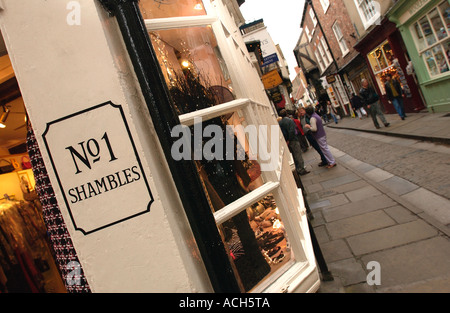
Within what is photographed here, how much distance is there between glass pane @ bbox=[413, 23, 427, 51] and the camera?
8.29 m

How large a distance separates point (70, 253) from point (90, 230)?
48cm

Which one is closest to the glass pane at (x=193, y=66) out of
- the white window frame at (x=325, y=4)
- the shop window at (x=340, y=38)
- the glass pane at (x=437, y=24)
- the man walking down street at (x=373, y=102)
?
the glass pane at (x=437, y=24)

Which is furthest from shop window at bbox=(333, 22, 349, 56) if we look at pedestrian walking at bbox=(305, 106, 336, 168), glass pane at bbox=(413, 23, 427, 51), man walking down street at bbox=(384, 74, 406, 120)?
pedestrian walking at bbox=(305, 106, 336, 168)

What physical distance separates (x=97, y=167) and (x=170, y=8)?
1.08 meters

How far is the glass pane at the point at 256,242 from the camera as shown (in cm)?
152

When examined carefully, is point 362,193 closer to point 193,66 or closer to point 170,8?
point 193,66

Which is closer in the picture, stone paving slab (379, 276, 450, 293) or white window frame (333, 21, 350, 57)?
stone paving slab (379, 276, 450, 293)

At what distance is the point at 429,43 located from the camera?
8016 mm

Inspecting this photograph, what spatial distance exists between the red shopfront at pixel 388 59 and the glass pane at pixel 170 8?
10.7 metres

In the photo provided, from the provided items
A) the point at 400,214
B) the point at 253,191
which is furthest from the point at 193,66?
the point at 400,214

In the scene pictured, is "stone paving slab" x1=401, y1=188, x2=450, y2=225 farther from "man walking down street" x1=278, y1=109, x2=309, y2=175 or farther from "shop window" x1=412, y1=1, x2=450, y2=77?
"shop window" x1=412, y1=1, x2=450, y2=77

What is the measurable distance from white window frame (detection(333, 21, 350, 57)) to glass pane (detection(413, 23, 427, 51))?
7.32 meters

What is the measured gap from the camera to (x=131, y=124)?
100cm

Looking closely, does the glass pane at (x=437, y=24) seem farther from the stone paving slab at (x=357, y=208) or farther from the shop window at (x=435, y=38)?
the stone paving slab at (x=357, y=208)
